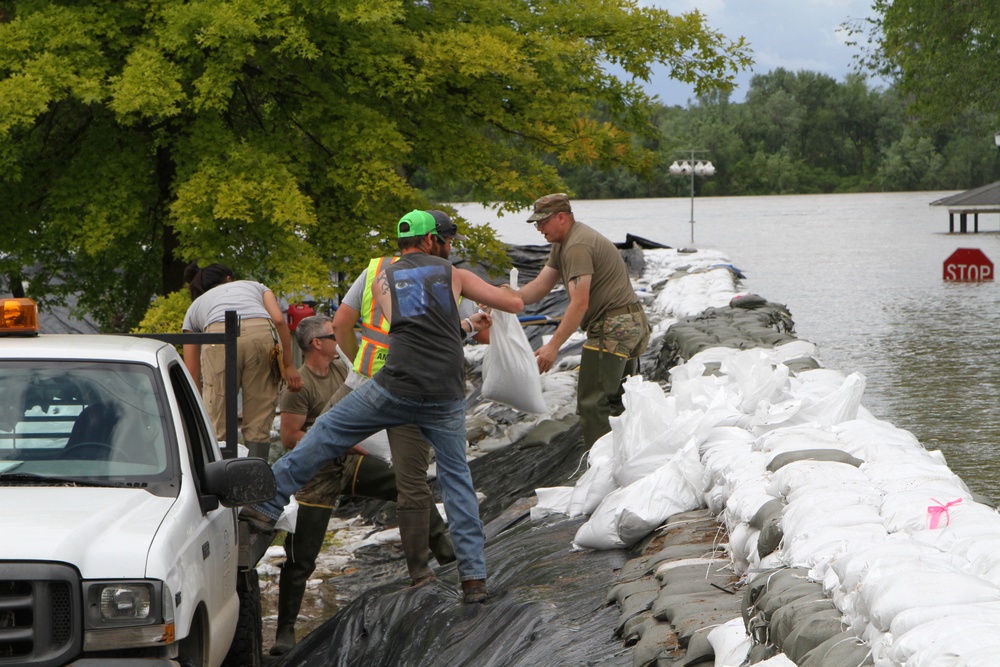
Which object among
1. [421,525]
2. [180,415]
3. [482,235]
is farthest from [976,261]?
[180,415]

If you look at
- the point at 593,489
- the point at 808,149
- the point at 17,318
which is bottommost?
the point at 593,489

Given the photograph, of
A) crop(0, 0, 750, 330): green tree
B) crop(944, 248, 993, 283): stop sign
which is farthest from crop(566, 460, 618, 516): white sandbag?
crop(944, 248, 993, 283): stop sign

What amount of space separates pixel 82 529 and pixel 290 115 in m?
9.39

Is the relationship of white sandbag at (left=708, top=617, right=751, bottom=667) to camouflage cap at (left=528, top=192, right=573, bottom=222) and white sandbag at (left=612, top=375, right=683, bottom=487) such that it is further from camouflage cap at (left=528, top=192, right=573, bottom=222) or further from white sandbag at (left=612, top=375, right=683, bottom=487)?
camouflage cap at (left=528, top=192, right=573, bottom=222)

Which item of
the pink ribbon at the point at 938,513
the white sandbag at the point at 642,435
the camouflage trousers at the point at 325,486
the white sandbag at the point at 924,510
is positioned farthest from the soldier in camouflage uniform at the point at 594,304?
the pink ribbon at the point at 938,513

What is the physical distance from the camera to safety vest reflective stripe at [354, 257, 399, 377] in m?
5.50

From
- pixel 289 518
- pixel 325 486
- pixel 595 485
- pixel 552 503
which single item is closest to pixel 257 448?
pixel 289 518

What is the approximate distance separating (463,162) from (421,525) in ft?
23.3

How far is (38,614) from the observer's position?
3188 mm

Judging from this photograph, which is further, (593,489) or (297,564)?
(593,489)

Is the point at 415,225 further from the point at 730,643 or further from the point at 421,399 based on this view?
the point at 730,643

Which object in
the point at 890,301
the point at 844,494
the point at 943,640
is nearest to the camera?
the point at 943,640

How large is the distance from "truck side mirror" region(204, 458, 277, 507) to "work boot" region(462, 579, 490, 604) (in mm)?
1309

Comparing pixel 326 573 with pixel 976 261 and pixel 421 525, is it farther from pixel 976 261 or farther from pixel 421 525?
pixel 976 261
